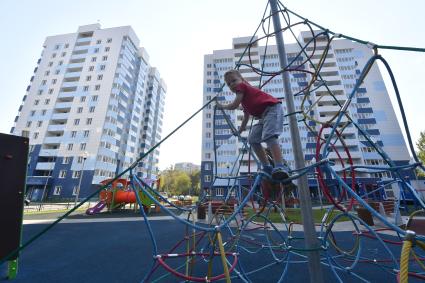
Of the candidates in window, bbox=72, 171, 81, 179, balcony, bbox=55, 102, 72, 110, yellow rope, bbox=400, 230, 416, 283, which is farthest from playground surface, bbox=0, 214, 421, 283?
balcony, bbox=55, 102, 72, 110

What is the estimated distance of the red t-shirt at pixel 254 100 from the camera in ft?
8.21

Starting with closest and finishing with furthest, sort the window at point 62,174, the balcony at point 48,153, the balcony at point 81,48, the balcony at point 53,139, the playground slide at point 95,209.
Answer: the playground slide at point 95,209 → the window at point 62,174 → the balcony at point 48,153 → the balcony at point 53,139 → the balcony at point 81,48

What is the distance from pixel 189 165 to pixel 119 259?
411 ft

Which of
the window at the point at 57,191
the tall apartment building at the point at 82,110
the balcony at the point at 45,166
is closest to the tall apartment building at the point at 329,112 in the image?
the tall apartment building at the point at 82,110

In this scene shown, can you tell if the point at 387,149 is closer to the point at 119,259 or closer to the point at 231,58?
the point at 231,58

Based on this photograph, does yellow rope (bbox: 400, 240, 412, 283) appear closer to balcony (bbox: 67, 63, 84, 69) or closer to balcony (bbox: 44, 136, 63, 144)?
balcony (bbox: 44, 136, 63, 144)

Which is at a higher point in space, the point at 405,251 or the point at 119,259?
the point at 405,251

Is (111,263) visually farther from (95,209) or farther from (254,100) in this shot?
(95,209)

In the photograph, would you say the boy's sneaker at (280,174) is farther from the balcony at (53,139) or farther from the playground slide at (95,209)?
the balcony at (53,139)

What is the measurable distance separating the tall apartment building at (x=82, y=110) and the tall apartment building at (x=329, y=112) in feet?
51.9

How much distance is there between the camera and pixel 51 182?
30.2m

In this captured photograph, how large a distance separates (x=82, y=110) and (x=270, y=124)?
40.5 m

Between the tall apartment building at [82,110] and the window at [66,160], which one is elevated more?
the tall apartment building at [82,110]

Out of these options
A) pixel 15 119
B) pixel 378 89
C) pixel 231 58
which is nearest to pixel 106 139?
pixel 15 119
